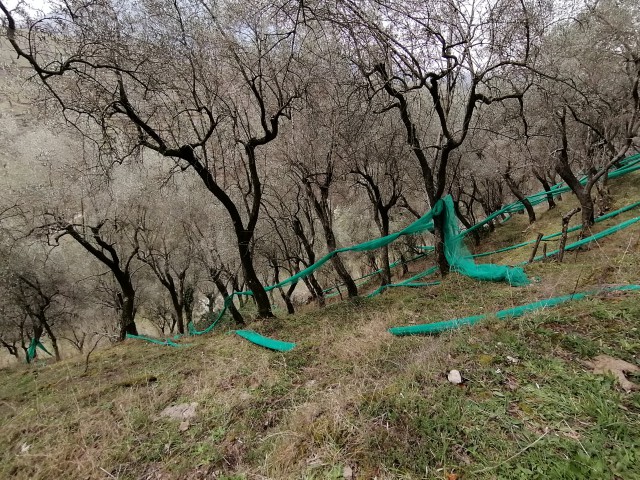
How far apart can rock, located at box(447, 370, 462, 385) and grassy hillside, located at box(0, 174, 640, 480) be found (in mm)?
52

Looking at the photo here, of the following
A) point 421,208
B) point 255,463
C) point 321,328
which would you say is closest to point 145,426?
point 255,463

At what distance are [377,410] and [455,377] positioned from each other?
756 millimetres

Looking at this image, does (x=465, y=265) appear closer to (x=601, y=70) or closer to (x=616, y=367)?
(x=616, y=367)

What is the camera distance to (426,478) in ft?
A: 6.08

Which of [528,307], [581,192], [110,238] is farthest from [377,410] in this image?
[110,238]

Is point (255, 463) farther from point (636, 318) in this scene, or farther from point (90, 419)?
point (636, 318)

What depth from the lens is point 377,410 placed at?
2422 millimetres

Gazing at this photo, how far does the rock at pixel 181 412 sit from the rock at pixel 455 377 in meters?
2.65

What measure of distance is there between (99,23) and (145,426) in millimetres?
5745

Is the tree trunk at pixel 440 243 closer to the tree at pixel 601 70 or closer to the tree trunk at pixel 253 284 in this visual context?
the tree at pixel 601 70

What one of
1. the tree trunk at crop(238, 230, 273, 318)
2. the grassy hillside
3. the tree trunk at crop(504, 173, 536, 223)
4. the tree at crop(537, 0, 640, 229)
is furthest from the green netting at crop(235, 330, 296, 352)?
the tree trunk at crop(504, 173, 536, 223)

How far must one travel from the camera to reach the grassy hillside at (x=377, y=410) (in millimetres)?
1912

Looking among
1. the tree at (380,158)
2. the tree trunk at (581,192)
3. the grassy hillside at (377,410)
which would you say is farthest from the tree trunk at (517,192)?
the grassy hillside at (377,410)

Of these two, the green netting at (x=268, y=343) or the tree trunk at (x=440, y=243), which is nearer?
the green netting at (x=268, y=343)
